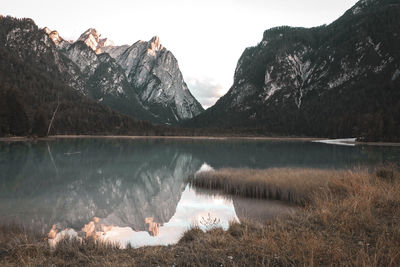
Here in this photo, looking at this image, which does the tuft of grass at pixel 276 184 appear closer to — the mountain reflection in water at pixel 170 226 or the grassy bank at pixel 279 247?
the mountain reflection in water at pixel 170 226

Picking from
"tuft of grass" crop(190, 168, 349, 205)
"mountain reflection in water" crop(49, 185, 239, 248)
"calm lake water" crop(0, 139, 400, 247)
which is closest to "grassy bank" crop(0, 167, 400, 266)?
"mountain reflection in water" crop(49, 185, 239, 248)

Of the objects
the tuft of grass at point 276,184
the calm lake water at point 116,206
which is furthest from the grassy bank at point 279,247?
the tuft of grass at point 276,184

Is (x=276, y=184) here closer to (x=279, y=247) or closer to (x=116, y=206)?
(x=116, y=206)

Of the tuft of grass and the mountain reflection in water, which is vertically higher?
the tuft of grass

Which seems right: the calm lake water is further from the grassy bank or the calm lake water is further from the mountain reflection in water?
the grassy bank

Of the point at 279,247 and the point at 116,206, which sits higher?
the point at 279,247

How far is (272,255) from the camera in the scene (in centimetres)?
689

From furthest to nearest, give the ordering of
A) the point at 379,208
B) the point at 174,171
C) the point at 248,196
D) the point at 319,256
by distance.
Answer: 1. the point at 174,171
2. the point at 248,196
3. the point at 379,208
4. the point at 319,256

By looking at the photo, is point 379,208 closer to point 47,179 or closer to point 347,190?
point 347,190

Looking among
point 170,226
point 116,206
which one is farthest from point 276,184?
point 116,206

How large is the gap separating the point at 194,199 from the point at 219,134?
176 metres

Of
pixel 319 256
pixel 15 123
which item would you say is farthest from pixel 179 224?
pixel 15 123

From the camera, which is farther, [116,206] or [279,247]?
[116,206]

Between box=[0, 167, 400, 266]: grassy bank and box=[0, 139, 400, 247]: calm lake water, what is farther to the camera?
box=[0, 139, 400, 247]: calm lake water
